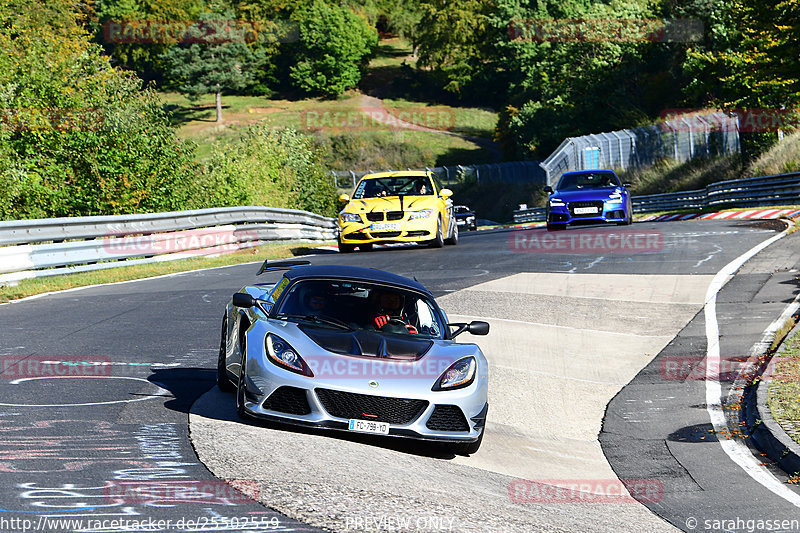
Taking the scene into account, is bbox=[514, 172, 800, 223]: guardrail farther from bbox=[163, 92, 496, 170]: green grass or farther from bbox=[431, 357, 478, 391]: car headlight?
bbox=[163, 92, 496, 170]: green grass

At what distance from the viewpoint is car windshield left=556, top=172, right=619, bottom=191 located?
26.6 metres

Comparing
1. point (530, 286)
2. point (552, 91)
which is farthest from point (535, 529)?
point (552, 91)

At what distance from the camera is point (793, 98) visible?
4197 cm

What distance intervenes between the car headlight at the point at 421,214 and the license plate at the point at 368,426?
47.2 feet

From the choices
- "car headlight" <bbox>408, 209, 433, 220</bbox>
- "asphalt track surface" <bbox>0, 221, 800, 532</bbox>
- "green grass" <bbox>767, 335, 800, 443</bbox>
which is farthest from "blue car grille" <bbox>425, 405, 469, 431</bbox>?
"car headlight" <bbox>408, 209, 433, 220</bbox>

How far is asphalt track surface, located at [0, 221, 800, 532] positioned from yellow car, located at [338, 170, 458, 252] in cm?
335

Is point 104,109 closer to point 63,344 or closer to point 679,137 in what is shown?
point 63,344

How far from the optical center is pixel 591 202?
25984 millimetres

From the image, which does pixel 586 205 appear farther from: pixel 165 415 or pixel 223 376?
pixel 165 415

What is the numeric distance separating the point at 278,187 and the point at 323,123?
6580 centimetres

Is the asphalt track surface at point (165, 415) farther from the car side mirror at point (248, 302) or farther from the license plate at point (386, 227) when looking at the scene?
the license plate at point (386, 227)

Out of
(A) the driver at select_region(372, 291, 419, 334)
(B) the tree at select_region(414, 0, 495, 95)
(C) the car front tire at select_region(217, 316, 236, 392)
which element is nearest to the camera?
(A) the driver at select_region(372, 291, 419, 334)

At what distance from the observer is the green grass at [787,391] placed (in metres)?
8.48

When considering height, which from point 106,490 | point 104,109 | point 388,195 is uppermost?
point 104,109
